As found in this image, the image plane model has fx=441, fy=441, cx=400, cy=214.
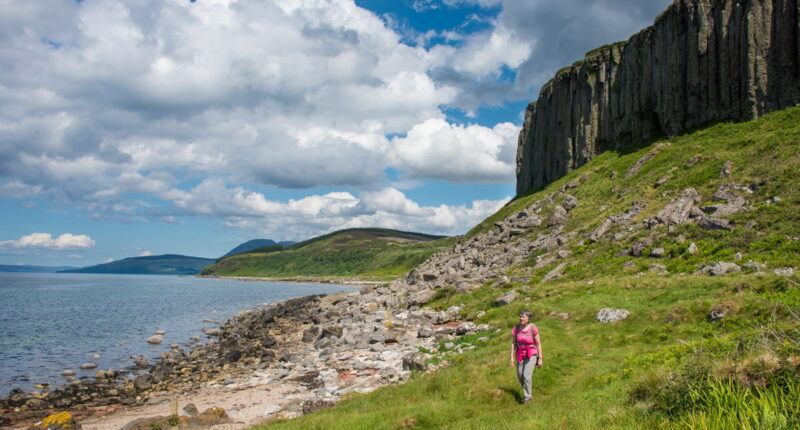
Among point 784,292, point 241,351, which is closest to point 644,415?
point 784,292

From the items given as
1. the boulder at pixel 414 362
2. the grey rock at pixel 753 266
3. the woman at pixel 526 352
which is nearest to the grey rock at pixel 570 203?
the grey rock at pixel 753 266

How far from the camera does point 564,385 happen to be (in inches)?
592

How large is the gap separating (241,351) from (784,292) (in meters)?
35.4

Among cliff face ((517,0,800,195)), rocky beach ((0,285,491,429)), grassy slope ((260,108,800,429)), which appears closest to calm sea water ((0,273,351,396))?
rocky beach ((0,285,491,429))

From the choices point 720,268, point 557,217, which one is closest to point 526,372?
point 720,268

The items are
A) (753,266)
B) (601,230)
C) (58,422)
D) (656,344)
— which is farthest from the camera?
(601,230)

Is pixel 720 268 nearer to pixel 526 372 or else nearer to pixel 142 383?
pixel 526 372

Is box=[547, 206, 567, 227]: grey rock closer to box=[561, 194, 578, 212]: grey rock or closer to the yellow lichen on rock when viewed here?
box=[561, 194, 578, 212]: grey rock

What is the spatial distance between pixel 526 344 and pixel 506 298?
62.5ft

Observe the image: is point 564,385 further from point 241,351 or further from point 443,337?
point 241,351

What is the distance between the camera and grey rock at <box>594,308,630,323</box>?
21891 mm

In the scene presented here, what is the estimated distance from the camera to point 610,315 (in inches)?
878

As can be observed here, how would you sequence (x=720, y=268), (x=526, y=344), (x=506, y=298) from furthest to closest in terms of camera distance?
(x=506, y=298) → (x=720, y=268) → (x=526, y=344)

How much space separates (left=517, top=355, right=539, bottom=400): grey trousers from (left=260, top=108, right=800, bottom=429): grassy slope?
57 cm
